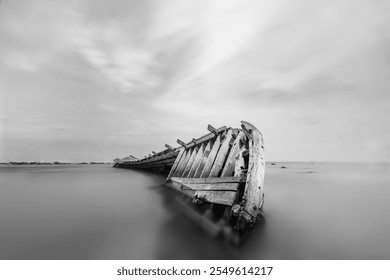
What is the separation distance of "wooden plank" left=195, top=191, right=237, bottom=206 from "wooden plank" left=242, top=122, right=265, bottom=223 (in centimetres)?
30

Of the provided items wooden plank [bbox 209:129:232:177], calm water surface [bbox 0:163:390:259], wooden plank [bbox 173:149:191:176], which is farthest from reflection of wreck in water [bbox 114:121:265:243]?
wooden plank [bbox 173:149:191:176]

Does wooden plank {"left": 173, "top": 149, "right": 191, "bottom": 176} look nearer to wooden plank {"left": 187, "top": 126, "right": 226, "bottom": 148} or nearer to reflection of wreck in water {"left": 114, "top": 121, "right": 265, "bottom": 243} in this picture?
wooden plank {"left": 187, "top": 126, "right": 226, "bottom": 148}

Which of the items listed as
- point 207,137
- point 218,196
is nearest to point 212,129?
point 207,137

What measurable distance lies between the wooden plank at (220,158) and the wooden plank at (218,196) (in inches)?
22.1

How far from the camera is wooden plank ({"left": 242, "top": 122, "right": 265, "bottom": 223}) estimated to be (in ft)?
9.32

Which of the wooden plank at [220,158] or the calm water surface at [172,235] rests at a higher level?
the wooden plank at [220,158]

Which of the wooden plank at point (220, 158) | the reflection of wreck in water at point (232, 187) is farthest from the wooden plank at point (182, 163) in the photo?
the wooden plank at point (220, 158)

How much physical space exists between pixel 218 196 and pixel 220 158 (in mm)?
1231

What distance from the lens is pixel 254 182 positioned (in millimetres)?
3055

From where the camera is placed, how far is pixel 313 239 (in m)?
3.20

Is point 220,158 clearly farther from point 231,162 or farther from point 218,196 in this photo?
point 218,196

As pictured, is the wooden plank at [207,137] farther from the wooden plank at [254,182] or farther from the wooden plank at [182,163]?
the wooden plank at [254,182]

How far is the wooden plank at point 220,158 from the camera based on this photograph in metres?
4.42
